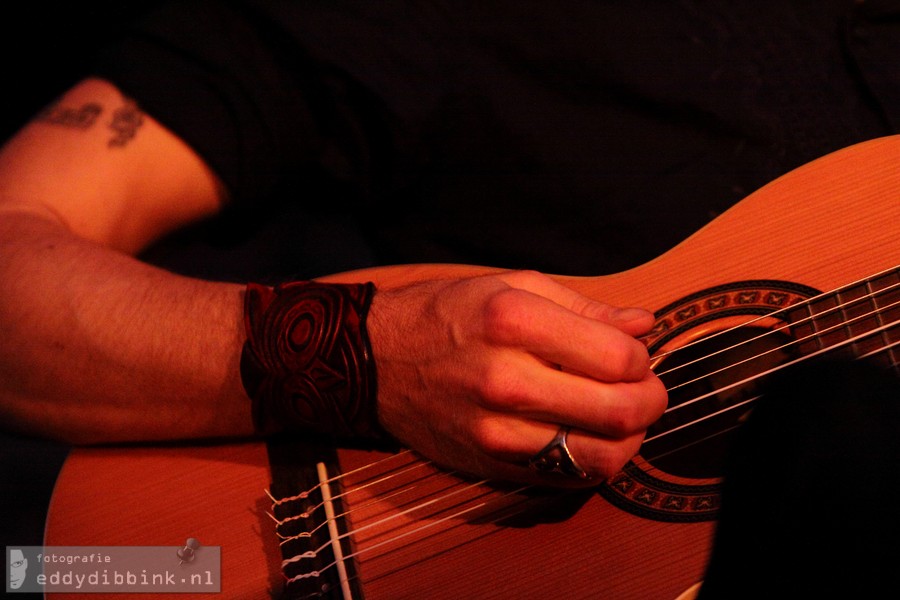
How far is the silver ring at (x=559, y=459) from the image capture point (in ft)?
2.57

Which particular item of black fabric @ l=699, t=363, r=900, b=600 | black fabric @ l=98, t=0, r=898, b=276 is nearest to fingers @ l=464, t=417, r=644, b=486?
black fabric @ l=699, t=363, r=900, b=600

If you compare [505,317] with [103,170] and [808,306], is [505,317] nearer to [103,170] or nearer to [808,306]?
[808,306]

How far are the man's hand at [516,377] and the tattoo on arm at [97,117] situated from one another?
578mm

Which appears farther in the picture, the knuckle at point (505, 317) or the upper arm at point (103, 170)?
the upper arm at point (103, 170)

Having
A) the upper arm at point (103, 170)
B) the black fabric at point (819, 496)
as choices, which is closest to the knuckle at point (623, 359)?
the black fabric at point (819, 496)

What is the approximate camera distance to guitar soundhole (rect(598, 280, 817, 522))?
2.80ft

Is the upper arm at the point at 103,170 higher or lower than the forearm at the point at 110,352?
higher

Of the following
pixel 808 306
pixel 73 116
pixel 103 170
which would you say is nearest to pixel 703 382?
pixel 808 306

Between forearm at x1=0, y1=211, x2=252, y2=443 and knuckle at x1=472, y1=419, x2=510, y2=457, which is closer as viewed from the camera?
knuckle at x1=472, y1=419, x2=510, y2=457

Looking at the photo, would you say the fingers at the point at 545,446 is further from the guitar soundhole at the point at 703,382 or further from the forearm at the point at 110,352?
the forearm at the point at 110,352

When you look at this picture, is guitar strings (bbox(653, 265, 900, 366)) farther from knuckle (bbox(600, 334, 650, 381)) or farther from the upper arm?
the upper arm

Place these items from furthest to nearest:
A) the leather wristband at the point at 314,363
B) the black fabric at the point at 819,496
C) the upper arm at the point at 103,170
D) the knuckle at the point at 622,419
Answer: the upper arm at the point at 103,170 < the leather wristband at the point at 314,363 < the knuckle at the point at 622,419 < the black fabric at the point at 819,496

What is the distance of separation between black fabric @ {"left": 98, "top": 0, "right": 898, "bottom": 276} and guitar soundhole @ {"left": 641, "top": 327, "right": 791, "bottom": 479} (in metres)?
0.28

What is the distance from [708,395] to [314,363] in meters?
0.51
